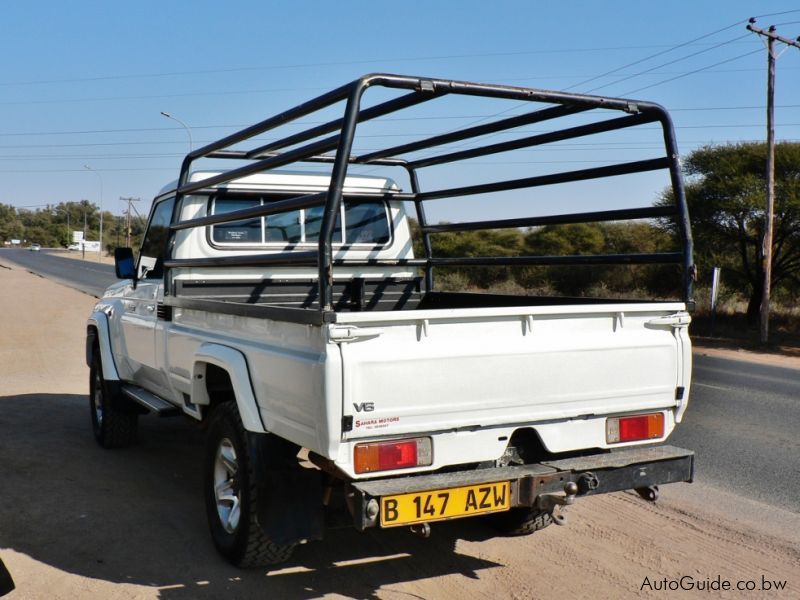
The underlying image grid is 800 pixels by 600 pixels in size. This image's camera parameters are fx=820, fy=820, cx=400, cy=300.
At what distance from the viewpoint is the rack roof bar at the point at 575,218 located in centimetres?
429

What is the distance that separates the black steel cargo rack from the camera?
3281mm

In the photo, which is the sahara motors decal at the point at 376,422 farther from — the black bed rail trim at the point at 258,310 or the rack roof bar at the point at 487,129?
the rack roof bar at the point at 487,129

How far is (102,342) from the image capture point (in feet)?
20.7

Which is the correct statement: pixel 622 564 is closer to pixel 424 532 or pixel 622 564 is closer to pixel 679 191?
pixel 424 532

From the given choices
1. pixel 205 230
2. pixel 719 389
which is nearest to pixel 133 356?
pixel 205 230

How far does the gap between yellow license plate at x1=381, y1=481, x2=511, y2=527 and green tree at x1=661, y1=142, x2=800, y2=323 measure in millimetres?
19755

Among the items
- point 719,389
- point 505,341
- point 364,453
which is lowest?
point 719,389

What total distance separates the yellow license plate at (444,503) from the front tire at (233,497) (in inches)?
25.7

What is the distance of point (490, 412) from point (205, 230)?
265 centimetres

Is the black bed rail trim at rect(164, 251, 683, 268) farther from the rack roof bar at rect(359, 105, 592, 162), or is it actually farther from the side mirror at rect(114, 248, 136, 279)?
the side mirror at rect(114, 248, 136, 279)

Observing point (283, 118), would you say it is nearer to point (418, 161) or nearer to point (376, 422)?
point (376, 422)

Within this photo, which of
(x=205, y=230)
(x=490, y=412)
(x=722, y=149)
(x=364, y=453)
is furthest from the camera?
(x=722, y=149)

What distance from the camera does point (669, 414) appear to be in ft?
13.1

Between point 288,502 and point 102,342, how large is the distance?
3322 mm
